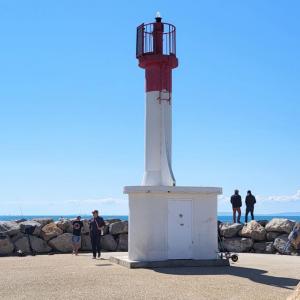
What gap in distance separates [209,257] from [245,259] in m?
2.23

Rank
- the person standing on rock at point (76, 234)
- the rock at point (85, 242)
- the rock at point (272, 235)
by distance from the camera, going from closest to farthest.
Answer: the person standing on rock at point (76, 234), the rock at point (272, 235), the rock at point (85, 242)

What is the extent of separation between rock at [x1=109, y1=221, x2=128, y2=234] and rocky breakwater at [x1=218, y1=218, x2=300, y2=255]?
372 centimetres

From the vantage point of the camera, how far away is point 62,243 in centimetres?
2188

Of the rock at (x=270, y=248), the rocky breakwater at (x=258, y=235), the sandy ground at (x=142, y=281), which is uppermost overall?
the rocky breakwater at (x=258, y=235)

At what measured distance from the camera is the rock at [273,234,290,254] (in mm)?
21066

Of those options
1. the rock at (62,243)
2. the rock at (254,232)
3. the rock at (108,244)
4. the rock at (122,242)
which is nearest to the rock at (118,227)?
the rock at (122,242)

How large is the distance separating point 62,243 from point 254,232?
23.9ft

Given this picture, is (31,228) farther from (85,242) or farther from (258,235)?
(258,235)

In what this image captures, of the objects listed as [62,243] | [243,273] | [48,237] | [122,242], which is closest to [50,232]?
[48,237]

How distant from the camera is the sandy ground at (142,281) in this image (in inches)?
448

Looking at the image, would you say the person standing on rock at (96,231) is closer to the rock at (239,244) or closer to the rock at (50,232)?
the rock at (50,232)

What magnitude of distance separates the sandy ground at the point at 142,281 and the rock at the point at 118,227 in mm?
4838

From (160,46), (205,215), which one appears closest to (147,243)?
(205,215)

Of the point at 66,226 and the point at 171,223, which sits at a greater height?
the point at 171,223
